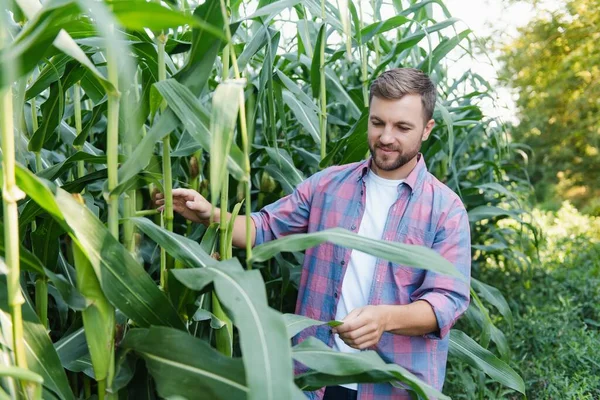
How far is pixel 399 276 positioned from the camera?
5.31ft

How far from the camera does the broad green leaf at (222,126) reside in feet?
2.93

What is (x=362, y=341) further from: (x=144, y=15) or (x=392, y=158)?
(x=144, y=15)

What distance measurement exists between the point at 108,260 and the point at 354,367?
1.43 ft

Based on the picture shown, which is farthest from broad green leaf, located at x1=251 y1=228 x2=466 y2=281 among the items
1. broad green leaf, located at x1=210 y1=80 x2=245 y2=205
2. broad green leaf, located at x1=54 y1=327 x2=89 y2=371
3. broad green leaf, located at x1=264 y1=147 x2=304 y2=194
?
broad green leaf, located at x1=264 y1=147 x2=304 y2=194

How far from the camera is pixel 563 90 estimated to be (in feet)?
32.4

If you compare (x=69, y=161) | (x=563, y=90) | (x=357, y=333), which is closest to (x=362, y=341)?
(x=357, y=333)

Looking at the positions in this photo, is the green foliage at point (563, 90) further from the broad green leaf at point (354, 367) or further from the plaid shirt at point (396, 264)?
the broad green leaf at point (354, 367)

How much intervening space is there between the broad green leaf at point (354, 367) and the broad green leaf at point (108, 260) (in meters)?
0.23

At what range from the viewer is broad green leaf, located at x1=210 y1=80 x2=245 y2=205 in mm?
895

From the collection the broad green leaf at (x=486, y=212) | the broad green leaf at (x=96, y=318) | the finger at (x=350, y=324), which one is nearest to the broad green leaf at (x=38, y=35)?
the broad green leaf at (x=96, y=318)

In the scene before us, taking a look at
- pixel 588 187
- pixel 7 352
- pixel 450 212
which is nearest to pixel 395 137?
pixel 450 212

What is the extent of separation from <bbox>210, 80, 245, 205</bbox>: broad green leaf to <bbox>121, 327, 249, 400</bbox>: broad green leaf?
258 mm

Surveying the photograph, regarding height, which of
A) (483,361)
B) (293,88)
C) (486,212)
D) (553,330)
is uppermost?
(293,88)

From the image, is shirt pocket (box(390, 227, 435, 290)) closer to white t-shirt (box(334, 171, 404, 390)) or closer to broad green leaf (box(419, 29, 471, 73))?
white t-shirt (box(334, 171, 404, 390))
